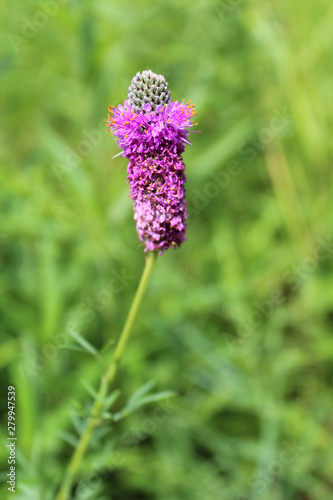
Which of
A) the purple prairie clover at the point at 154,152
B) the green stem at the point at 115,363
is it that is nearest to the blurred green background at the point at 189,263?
the green stem at the point at 115,363

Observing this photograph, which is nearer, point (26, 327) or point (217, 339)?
point (26, 327)

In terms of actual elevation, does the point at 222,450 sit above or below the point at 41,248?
below

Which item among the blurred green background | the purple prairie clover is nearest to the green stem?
the purple prairie clover

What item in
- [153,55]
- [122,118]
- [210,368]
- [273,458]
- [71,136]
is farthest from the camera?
[71,136]

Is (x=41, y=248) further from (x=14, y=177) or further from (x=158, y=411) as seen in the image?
(x=158, y=411)

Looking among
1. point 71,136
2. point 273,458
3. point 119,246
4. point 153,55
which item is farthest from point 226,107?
point 273,458

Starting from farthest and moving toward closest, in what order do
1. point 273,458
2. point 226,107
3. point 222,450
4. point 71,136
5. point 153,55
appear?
point 71,136
point 226,107
point 153,55
point 222,450
point 273,458

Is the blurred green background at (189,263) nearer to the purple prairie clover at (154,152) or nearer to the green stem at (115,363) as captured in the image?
the green stem at (115,363)
